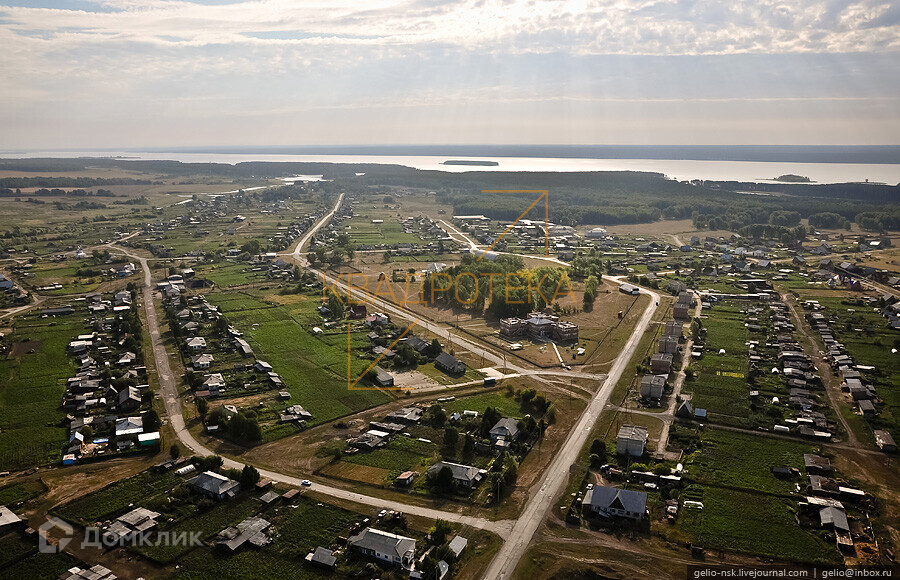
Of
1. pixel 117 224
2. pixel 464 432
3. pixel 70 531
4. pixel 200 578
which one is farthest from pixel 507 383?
pixel 117 224

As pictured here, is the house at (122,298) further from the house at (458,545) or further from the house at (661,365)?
the house at (661,365)

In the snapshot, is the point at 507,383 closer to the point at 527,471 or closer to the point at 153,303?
the point at 527,471

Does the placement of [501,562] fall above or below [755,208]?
below

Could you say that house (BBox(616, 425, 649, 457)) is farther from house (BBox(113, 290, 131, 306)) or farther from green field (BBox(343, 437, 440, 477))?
house (BBox(113, 290, 131, 306))

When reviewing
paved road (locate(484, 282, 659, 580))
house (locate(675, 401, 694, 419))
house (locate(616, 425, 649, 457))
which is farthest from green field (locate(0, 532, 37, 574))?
house (locate(675, 401, 694, 419))

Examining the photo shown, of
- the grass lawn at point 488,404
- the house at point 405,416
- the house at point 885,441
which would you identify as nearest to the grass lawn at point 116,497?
the house at point 405,416

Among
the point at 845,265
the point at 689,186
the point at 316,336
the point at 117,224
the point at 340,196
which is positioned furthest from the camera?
the point at 340,196

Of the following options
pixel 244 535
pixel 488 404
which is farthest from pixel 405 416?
pixel 244 535
